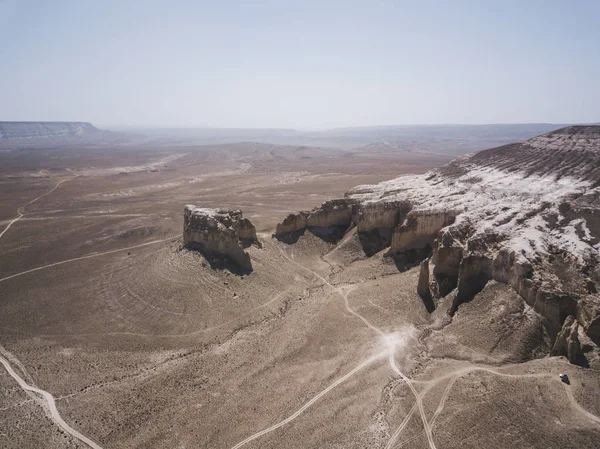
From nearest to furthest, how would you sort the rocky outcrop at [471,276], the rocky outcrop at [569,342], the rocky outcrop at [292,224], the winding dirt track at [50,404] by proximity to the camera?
the winding dirt track at [50,404] → the rocky outcrop at [569,342] → the rocky outcrop at [471,276] → the rocky outcrop at [292,224]

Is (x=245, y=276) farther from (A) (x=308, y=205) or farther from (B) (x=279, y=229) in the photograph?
(A) (x=308, y=205)

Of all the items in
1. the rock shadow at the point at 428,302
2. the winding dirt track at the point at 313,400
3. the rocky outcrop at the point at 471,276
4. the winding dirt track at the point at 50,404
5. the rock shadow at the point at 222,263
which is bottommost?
the winding dirt track at the point at 50,404

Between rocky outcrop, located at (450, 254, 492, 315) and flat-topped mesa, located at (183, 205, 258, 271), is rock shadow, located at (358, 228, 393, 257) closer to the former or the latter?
rocky outcrop, located at (450, 254, 492, 315)

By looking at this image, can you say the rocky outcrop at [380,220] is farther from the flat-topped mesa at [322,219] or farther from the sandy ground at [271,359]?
the flat-topped mesa at [322,219]

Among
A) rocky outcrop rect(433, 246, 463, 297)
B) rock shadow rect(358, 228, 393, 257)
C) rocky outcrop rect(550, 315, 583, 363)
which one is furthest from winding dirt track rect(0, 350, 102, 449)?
rock shadow rect(358, 228, 393, 257)

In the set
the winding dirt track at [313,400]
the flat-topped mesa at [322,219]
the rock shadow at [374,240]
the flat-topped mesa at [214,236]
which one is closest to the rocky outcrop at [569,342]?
the winding dirt track at [313,400]

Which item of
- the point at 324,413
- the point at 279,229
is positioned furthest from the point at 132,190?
the point at 324,413
